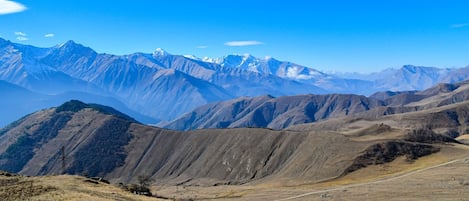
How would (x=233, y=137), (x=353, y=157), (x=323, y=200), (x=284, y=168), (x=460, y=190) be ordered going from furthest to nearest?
(x=233, y=137) < (x=284, y=168) < (x=353, y=157) < (x=323, y=200) < (x=460, y=190)

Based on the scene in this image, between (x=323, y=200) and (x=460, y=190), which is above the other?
(x=460, y=190)

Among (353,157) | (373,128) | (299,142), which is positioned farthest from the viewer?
(373,128)

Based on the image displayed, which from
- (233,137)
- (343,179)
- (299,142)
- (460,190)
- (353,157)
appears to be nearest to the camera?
(460,190)

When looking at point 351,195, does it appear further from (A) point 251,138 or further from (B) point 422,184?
(A) point 251,138

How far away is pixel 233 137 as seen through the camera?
19338 cm

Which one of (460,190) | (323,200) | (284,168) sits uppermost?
(460,190)

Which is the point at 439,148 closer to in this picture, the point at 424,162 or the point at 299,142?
the point at 424,162

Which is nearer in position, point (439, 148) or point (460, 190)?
point (460, 190)

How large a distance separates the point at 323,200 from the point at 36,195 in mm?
41127

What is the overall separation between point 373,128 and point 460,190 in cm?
11529

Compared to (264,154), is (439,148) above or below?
above

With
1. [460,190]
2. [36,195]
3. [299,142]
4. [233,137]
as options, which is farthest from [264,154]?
[36,195]

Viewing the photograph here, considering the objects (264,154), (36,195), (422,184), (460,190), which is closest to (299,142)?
(264,154)

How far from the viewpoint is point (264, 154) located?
170375 mm
